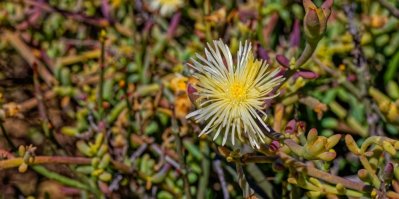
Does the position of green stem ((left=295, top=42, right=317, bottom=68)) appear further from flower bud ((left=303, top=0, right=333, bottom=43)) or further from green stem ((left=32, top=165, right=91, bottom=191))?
green stem ((left=32, top=165, right=91, bottom=191))

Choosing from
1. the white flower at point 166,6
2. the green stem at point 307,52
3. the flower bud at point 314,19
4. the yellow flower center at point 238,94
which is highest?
the white flower at point 166,6

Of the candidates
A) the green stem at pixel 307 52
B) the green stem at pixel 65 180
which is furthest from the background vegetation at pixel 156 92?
the green stem at pixel 307 52

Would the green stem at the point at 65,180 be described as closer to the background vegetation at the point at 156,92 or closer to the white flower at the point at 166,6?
the background vegetation at the point at 156,92

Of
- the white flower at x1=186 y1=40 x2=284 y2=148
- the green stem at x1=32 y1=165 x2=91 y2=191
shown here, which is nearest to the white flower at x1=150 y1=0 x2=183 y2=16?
the green stem at x1=32 y1=165 x2=91 y2=191

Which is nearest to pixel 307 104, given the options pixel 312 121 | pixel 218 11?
pixel 312 121

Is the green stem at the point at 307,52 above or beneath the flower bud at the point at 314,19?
beneath

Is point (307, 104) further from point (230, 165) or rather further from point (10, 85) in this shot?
point (10, 85)

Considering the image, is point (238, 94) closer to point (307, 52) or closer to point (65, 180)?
point (307, 52)
